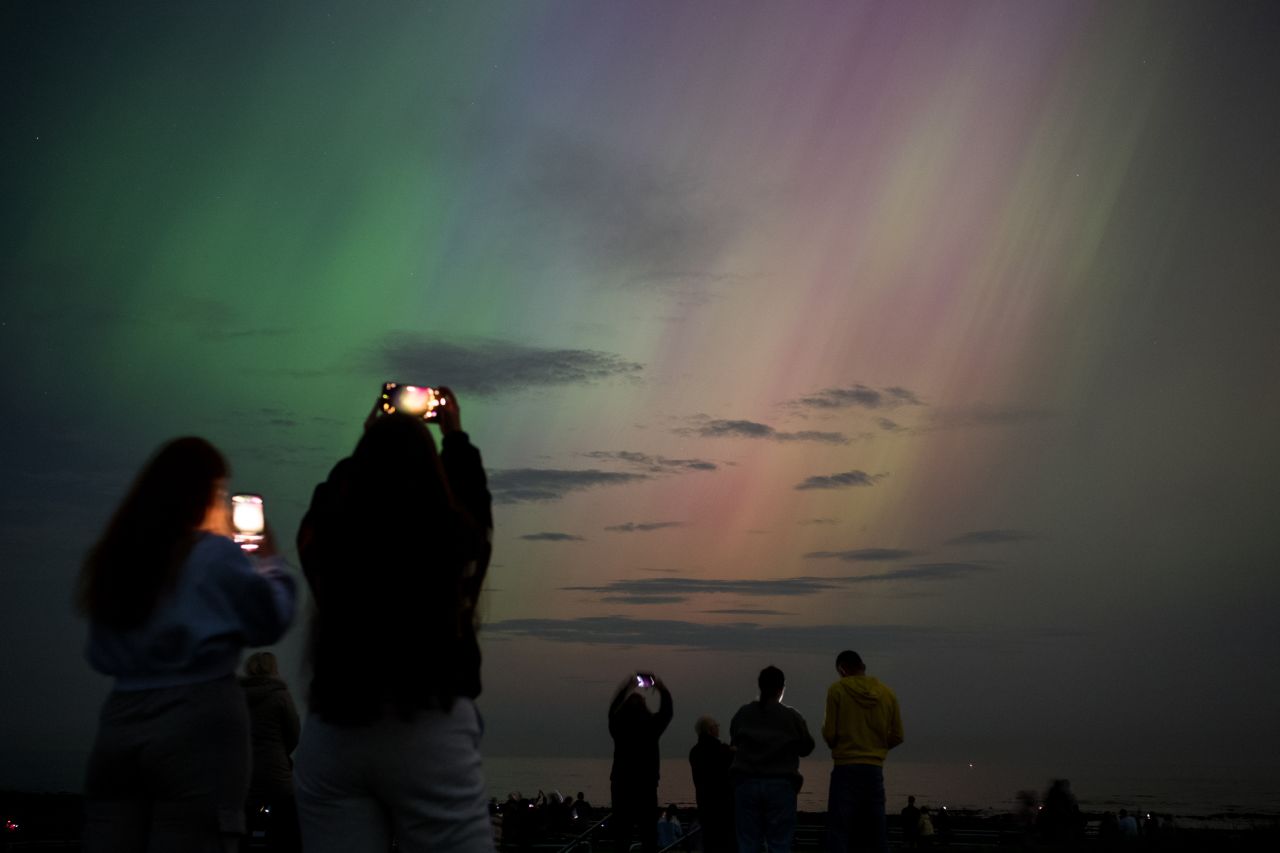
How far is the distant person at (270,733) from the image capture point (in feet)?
25.9

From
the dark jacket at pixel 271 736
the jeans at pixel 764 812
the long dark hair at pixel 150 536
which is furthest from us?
the jeans at pixel 764 812

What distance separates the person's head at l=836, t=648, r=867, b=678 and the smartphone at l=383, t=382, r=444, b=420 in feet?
22.1

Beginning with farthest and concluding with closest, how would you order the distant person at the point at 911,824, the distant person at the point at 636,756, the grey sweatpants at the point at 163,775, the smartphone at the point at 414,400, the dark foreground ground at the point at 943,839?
the distant person at the point at 911,824, the distant person at the point at 636,756, the dark foreground ground at the point at 943,839, the smartphone at the point at 414,400, the grey sweatpants at the point at 163,775

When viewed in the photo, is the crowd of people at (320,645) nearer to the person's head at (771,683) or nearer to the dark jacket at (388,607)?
the dark jacket at (388,607)

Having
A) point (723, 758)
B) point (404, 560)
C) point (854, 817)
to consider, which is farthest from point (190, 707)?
point (723, 758)

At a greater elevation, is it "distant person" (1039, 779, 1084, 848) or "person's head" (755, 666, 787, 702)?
"person's head" (755, 666, 787, 702)

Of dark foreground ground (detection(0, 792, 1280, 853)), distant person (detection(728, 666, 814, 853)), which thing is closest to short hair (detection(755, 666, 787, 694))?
distant person (detection(728, 666, 814, 853))

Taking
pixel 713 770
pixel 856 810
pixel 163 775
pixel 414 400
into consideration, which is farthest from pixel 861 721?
pixel 163 775

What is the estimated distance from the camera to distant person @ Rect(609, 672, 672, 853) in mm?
11102

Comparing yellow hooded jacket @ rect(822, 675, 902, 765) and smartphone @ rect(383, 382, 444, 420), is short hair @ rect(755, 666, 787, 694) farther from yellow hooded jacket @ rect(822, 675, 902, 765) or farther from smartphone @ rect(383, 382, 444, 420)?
smartphone @ rect(383, 382, 444, 420)

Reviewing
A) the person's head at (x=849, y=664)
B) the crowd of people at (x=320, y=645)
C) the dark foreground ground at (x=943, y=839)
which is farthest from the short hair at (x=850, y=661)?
the crowd of people at (x=320, y=645)

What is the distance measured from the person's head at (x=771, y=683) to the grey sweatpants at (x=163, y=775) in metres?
7.13

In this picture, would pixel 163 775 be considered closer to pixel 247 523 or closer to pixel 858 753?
pixel 247 523

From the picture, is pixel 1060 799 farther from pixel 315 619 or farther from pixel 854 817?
pixel 315 619
